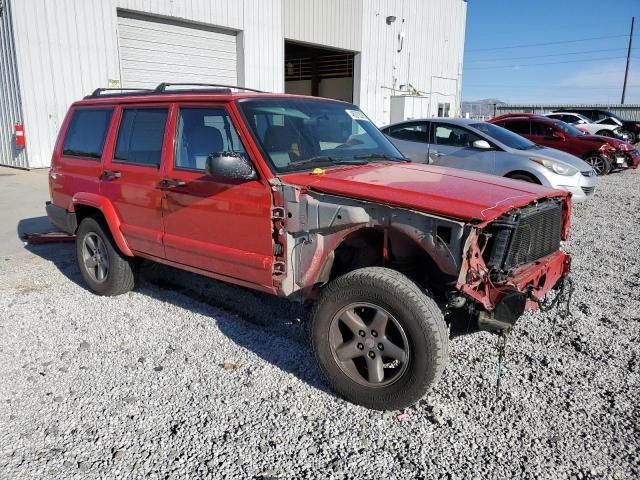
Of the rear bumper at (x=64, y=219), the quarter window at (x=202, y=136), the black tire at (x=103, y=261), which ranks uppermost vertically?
the quarter window at (x=202, y=136)

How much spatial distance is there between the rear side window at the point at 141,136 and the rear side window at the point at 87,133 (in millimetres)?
291

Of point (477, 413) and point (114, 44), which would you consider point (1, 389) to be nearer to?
point (477, 413)

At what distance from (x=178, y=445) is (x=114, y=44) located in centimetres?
1272

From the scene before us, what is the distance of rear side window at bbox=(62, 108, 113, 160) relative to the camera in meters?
4.97

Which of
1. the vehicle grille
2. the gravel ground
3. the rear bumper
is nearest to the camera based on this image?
the gravel ground

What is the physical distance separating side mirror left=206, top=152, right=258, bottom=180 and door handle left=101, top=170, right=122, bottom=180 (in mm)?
1586

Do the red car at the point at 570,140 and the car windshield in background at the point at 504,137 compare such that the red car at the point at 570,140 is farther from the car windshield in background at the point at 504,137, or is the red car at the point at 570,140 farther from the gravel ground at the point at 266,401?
the gravel ground at the point at 266,401

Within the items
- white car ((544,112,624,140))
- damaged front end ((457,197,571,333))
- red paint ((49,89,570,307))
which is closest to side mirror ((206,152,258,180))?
red paint ((49,89,570,307))

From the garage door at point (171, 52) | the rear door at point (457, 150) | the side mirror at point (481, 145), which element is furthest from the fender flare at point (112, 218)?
the garage door at point (171, 52)

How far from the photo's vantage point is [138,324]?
4516mm

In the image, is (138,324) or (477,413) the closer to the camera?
(477,413)

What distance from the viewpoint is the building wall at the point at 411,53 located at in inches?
842

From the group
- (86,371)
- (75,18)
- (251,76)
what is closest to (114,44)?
(75,18)

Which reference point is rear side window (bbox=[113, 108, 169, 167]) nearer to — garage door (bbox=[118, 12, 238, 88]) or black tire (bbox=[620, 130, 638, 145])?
garage door (bbox=[118, 12, 238, 88])
